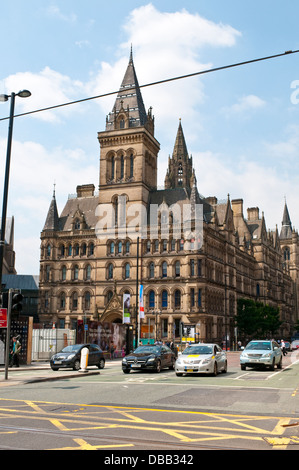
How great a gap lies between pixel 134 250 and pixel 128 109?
63.9 feet

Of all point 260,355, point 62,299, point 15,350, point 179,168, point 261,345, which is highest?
point 179,168

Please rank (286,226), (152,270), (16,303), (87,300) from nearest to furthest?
1. (16,303)
2. (152,270)
3. (87,300)
4. (286,226)

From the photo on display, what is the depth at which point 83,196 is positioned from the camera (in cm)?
7650

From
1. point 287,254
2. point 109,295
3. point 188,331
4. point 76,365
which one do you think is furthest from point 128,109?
point 287,254

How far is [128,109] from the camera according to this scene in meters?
67.4

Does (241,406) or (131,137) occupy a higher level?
(131,137)

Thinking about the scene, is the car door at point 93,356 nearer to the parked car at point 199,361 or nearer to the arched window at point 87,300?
the parked car at point 199,361

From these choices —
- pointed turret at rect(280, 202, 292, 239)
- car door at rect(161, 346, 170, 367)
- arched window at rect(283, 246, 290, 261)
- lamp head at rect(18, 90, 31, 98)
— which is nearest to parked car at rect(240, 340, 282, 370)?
car door at rect(161, 346, 170, 367)

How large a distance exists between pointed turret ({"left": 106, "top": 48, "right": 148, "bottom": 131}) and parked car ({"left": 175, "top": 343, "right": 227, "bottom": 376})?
4920cm

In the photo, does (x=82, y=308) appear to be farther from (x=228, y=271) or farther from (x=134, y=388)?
(x=134, y=388)

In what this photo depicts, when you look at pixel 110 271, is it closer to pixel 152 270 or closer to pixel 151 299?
pixel 152 270

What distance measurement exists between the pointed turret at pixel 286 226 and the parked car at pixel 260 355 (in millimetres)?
123758

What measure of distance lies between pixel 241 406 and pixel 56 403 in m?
4.62
